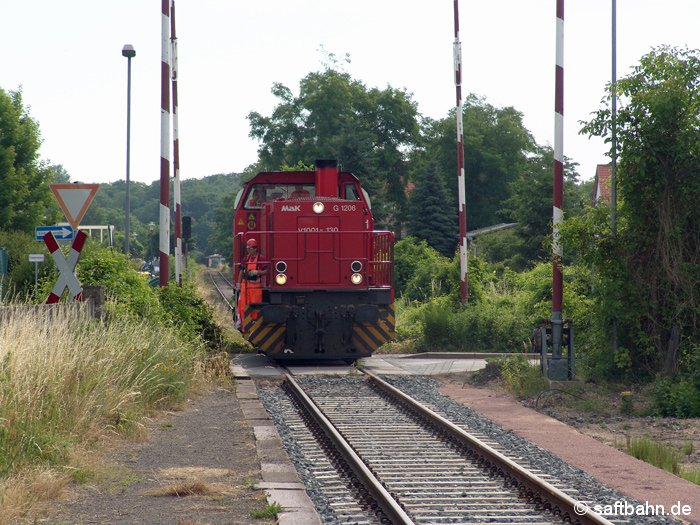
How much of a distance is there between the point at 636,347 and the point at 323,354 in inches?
254

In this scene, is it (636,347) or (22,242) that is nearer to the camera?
(636,347)

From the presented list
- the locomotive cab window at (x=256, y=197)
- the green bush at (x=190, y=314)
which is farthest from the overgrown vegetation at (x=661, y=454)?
the locomotive cab window at (x=256, y=197)

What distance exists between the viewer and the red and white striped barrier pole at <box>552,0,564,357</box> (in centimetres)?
1526

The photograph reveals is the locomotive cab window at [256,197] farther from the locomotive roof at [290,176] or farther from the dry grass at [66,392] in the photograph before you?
the dry grass at [66,392]

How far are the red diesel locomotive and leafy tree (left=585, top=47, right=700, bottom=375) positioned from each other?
5566mm

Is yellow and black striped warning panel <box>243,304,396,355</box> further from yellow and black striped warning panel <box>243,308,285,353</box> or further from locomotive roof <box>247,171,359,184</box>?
locomotive roof <box>247,171,359,184</box>

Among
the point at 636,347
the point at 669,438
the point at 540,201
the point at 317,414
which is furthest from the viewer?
the point at 540,201

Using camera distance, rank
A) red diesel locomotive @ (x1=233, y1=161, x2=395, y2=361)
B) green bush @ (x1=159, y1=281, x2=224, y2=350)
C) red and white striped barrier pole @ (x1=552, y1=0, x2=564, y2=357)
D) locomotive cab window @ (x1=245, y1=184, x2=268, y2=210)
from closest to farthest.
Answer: red and white striped barrier pole @ (x1=552, y1=0, x2=564, y2=357), green bush @ (x1=159, y1=281, x2=224, y2=350), red diesel locomotive @ (x1=233, y1=161, x2=395, y2=361), locomotive cab window @ (x1=245, y1=184, x2=268, y2=210)

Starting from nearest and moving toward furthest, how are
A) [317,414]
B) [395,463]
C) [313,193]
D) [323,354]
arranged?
[395,463] < [317,414] < [323,354] < [313,193]

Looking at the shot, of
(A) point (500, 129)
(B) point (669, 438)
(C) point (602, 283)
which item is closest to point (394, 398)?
(C) point (602, 283)

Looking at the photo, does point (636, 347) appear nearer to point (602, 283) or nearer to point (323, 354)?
point (602, 283)

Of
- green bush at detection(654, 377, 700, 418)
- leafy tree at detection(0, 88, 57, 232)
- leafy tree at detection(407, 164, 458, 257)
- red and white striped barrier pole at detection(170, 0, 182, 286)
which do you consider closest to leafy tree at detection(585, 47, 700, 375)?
green bush at detection(654, 377, 700, 418)

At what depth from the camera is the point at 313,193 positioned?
20938 mm

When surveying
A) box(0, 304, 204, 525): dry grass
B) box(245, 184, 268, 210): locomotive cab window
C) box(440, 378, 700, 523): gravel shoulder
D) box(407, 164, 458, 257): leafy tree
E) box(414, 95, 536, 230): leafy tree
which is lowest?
box(440, 378, 700, 523): gravel shoulder
